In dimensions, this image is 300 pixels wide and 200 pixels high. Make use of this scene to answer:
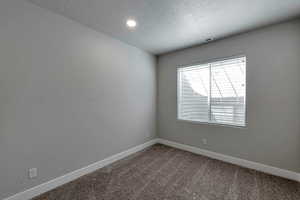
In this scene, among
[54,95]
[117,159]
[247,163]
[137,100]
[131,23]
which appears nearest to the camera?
[54,95]

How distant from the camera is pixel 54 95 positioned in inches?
74.5

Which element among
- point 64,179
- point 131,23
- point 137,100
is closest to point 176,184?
point 64,179

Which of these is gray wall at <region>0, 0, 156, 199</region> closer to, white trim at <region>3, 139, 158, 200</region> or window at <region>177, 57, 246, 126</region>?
white trim at <region>3, 139, 158, 200</region>

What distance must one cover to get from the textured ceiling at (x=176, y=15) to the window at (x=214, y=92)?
70cm

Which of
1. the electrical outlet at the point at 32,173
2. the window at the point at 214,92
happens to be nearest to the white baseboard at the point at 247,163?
the window at the point at 214,92

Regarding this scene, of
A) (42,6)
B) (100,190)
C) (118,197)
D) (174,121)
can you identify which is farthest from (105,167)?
(42,6)

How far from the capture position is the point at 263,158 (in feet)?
7.50

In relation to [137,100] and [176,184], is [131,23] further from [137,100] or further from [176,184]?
[176,184]

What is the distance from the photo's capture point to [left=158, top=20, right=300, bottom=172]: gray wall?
6.74 feet

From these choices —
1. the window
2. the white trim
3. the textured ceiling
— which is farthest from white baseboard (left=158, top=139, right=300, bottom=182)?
the textured ceiling

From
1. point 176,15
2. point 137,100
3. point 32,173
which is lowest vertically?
point 32,173

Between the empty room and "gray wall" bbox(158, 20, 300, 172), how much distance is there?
0.02 metres

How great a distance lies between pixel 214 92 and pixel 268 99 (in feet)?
2.99

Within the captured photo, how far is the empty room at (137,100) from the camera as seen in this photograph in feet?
5.48
